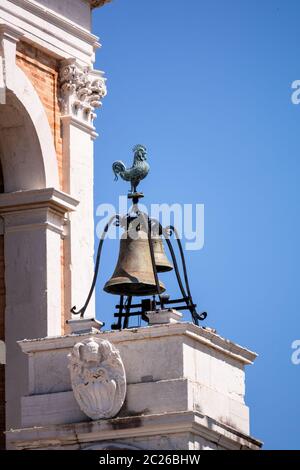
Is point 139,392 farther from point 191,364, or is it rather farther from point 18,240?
point 18,240

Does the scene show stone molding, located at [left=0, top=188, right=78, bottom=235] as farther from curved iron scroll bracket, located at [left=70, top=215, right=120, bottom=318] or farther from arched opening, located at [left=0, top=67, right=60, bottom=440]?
curved iron scroll bracket, located at [left=70, top=215, right=120, bottom=318]

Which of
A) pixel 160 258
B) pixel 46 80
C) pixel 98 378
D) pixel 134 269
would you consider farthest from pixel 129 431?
pixel 46 80

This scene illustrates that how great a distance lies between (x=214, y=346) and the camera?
85.7ft

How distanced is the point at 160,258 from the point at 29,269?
2.03 meters

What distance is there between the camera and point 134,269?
2764 cm

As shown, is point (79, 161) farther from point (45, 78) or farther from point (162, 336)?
point (162, 336)

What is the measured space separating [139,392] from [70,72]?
5723 mm

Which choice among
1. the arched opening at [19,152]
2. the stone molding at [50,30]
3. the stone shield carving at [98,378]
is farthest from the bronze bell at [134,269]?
the stone molding at [50,30]

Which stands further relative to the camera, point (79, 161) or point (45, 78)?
point (79, 161)

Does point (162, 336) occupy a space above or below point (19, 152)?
below

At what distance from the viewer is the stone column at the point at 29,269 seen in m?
29.0

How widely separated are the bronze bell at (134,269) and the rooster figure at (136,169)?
53 centimetres

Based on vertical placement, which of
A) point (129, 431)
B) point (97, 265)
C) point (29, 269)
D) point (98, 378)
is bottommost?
point (129, 431)

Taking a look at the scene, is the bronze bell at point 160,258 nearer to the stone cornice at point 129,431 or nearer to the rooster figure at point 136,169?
the rooster figure at point 136,169
